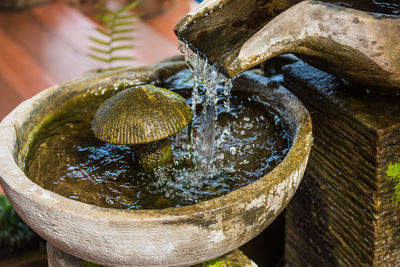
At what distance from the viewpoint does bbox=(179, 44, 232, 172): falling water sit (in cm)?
240

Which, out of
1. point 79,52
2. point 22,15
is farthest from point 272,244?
point 22,15

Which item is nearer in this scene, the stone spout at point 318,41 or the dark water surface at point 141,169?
the stone spout at point 318,41

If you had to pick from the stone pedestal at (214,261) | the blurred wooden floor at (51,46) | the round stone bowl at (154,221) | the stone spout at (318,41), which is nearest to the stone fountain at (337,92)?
the stone spout at (318,41)

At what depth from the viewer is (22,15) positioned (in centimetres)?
795

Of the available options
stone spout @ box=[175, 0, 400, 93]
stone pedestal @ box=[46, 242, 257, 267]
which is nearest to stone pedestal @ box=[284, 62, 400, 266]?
stone spout @ box=[175, 0, 400, 93]

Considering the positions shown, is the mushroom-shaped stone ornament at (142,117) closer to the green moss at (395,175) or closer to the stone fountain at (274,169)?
the stone fountain at (274,169)

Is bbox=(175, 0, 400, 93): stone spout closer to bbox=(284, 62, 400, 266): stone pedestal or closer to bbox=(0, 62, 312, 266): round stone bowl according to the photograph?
bbox=(284, 62, 400, 266): stone pedestal

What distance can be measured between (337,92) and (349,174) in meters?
0.43

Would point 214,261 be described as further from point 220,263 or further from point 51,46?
point 51,46

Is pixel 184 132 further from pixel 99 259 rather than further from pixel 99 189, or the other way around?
pixel 99 259

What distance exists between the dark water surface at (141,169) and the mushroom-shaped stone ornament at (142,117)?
0.64ft

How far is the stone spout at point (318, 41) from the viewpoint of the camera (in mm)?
2068

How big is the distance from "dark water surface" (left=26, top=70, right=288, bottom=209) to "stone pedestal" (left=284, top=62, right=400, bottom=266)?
0.28 metres

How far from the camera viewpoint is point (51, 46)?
690 cm
